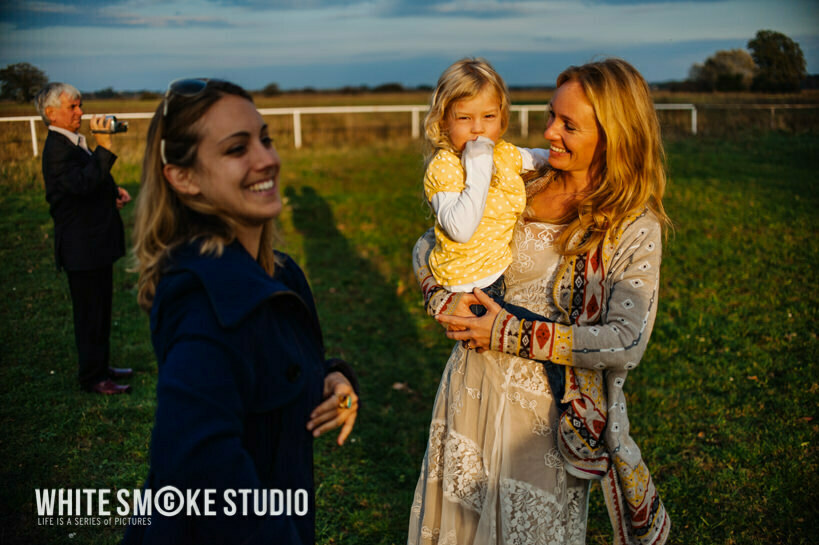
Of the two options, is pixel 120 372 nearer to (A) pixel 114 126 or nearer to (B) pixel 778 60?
(A) pixel 114 126

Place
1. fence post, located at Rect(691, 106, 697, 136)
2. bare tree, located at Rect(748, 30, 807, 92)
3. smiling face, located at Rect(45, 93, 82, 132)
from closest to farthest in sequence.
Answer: smiling face, located at Rect(45, 93, 82, 132)
bare tree, located at Rect(748, 30, 807, 92)
fence post, located at Rect(691, 106, 697, 136)

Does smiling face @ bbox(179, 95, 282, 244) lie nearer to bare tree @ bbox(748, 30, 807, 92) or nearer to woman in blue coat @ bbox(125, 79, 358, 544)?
woman in blue coat @ bbox(125, 79, 358, 544)

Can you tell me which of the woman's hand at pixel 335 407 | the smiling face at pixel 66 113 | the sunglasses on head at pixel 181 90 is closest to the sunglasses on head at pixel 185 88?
the sunglasses on head at pixel 181 90

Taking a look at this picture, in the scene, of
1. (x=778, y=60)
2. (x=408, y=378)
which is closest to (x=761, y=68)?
(x=778, y=60)

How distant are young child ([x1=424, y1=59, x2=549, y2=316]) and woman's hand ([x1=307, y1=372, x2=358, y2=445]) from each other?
0.77 m

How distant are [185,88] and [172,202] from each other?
0.30 meters

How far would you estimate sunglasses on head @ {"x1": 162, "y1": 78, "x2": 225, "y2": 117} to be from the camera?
1570 mm

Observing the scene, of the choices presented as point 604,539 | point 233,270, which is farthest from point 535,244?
point 604,539

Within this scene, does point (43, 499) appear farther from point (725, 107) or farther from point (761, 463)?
point (725, 107)

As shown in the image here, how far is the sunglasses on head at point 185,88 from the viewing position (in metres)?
1.57

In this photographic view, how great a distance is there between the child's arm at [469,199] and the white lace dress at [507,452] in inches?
11.0

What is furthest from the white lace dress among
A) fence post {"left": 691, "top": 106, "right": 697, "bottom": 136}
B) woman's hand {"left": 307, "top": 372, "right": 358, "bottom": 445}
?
fence post {"left": 691, "top": 106, "right": 697, "bottom": 136}

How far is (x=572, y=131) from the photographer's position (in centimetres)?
235

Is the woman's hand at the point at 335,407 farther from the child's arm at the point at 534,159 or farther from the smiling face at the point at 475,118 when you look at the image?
the child's arm at the point at 534,159
